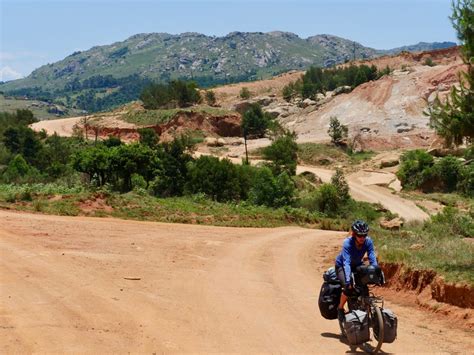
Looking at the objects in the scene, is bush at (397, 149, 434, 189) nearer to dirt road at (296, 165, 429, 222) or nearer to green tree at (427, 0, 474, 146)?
dirt road at (296, 165, 429, 222)

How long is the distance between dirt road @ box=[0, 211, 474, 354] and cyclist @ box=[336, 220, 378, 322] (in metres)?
0.99

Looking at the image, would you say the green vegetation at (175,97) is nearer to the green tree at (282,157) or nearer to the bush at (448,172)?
the green tree at (282,157)

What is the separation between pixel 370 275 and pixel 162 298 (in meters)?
4.93

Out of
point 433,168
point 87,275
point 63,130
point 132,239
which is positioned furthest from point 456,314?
point 63,130

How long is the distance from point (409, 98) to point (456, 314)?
8380cm

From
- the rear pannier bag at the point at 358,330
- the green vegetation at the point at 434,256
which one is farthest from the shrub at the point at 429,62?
the rear pannier bag at the point at 358,330

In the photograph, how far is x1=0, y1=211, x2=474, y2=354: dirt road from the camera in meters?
8.90

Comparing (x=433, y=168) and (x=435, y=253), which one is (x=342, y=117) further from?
(x=435, y=253)

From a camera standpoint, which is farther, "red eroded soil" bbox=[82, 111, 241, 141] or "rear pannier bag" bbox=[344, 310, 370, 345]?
"red eroded soil" bbox=[82, 111, 241, 141]

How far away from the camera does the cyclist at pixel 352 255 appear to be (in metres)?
8.98

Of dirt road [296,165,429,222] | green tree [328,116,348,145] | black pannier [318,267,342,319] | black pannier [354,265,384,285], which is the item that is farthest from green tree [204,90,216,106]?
black pannier [354,265,384,285]

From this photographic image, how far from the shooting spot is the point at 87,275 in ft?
43.8

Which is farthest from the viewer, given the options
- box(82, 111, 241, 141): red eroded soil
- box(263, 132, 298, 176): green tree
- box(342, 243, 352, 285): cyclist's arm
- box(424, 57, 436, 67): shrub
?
box(424, 57, 436, 67): shrub

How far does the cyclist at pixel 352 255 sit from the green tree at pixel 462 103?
721 centimetres
